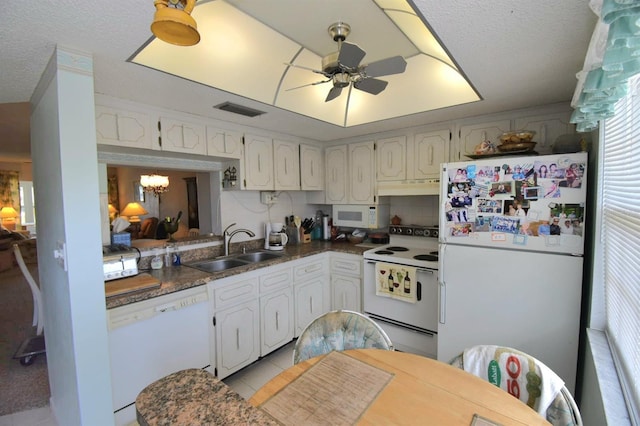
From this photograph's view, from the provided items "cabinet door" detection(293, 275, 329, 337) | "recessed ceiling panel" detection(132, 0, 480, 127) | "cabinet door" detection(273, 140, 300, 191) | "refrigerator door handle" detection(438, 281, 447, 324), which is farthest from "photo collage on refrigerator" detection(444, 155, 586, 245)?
"cabinet door" detection(273, 140, 300, 191)

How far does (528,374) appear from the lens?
1163 mm

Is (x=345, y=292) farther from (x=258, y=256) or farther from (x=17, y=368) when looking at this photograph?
(x=17, y=368)

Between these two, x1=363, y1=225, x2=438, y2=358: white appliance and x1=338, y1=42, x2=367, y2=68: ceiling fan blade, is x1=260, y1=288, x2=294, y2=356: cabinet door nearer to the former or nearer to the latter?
x1=363, y1=225, x2=438, y2=358: white appliance

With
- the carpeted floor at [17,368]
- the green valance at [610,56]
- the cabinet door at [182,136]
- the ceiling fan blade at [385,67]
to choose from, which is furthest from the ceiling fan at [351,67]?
the carpeted floor at [17,368]

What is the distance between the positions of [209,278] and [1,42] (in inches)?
63.6

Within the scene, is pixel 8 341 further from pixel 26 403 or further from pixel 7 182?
pixel 7 182

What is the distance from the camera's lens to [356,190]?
3422mm

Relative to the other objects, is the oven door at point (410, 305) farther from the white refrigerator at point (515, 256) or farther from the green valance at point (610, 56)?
the green valance at point (610, 56)

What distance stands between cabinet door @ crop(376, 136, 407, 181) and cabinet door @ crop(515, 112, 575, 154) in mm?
Result: 1044

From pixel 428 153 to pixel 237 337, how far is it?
2459 mm

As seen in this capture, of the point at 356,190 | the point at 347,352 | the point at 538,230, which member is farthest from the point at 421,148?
the point at 347,352

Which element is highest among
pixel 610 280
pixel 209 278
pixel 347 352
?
pixel 610 280

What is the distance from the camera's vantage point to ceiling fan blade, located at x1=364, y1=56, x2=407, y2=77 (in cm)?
142

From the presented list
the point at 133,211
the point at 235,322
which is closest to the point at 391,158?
the point at 235,322
